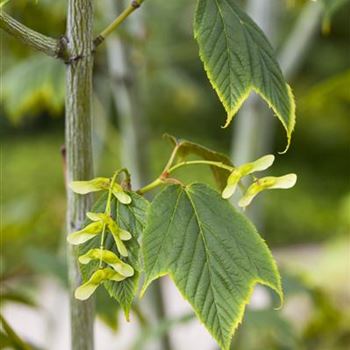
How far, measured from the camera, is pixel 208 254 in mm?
516

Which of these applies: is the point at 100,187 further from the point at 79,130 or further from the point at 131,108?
the point at 131,108

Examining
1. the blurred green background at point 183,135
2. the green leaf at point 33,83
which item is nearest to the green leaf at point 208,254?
the blurred green background at point 183,135

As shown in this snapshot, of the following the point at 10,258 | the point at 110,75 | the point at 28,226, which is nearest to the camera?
the point at 28,226

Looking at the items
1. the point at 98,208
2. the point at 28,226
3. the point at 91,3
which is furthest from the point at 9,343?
the point at 28,226

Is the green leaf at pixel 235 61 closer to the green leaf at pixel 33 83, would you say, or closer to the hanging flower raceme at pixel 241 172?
the hanging flower raceme at pixel 241 172

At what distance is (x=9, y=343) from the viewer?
701 millimetres

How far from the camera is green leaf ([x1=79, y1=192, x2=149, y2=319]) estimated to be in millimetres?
503

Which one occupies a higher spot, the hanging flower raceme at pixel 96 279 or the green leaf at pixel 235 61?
the green leaf at pixel 235 61

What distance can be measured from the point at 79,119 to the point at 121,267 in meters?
0.12

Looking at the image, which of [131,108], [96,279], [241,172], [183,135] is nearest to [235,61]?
[241,172]

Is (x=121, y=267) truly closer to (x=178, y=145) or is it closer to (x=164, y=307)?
(x=178, y=145)

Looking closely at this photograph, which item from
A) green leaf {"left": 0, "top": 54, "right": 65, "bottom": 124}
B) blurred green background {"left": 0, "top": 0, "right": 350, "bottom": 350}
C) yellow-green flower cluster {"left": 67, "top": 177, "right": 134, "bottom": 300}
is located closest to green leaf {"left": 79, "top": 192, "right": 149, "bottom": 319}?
yellow-green flower cluster {"left": 67, "top": 177, "right": 134, "bottom": 300}

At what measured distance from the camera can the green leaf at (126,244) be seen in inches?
19.8

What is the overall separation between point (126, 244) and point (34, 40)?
0.16 meters
